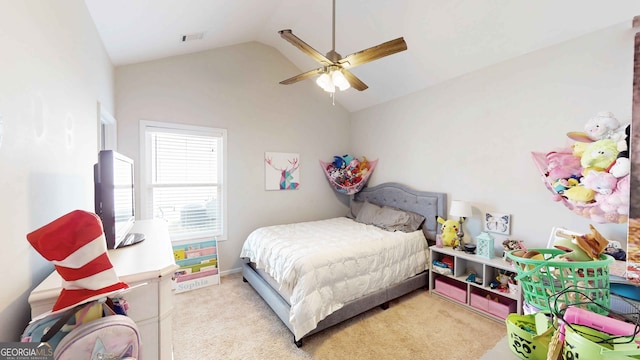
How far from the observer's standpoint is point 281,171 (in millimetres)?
3854

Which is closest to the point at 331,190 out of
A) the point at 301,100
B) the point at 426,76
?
the point at 301,100

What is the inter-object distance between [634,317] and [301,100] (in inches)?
156

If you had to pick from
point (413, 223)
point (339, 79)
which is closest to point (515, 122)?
point (413, 223)

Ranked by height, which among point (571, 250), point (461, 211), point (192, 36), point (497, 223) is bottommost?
point (497, 223)

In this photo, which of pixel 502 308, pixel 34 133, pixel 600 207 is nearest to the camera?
pixel 34 133

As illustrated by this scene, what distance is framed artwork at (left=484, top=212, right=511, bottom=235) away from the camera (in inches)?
101

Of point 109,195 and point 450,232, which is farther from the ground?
point 109,195

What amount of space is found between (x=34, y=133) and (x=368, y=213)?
3.44 m

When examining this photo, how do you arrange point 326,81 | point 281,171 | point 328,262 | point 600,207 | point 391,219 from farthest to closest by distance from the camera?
1. point 281,171
2. point 391,219
3. point 328,262
4. point 326,81
5. point 600,207

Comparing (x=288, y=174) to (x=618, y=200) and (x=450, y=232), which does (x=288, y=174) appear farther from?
(x=618, y=200)

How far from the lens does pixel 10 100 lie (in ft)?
2.65

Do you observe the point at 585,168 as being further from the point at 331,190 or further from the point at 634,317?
the point at 331,190

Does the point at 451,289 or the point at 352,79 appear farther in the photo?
the point at 451,289

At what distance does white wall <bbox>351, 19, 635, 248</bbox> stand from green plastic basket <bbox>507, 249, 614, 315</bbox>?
1.89 metres
